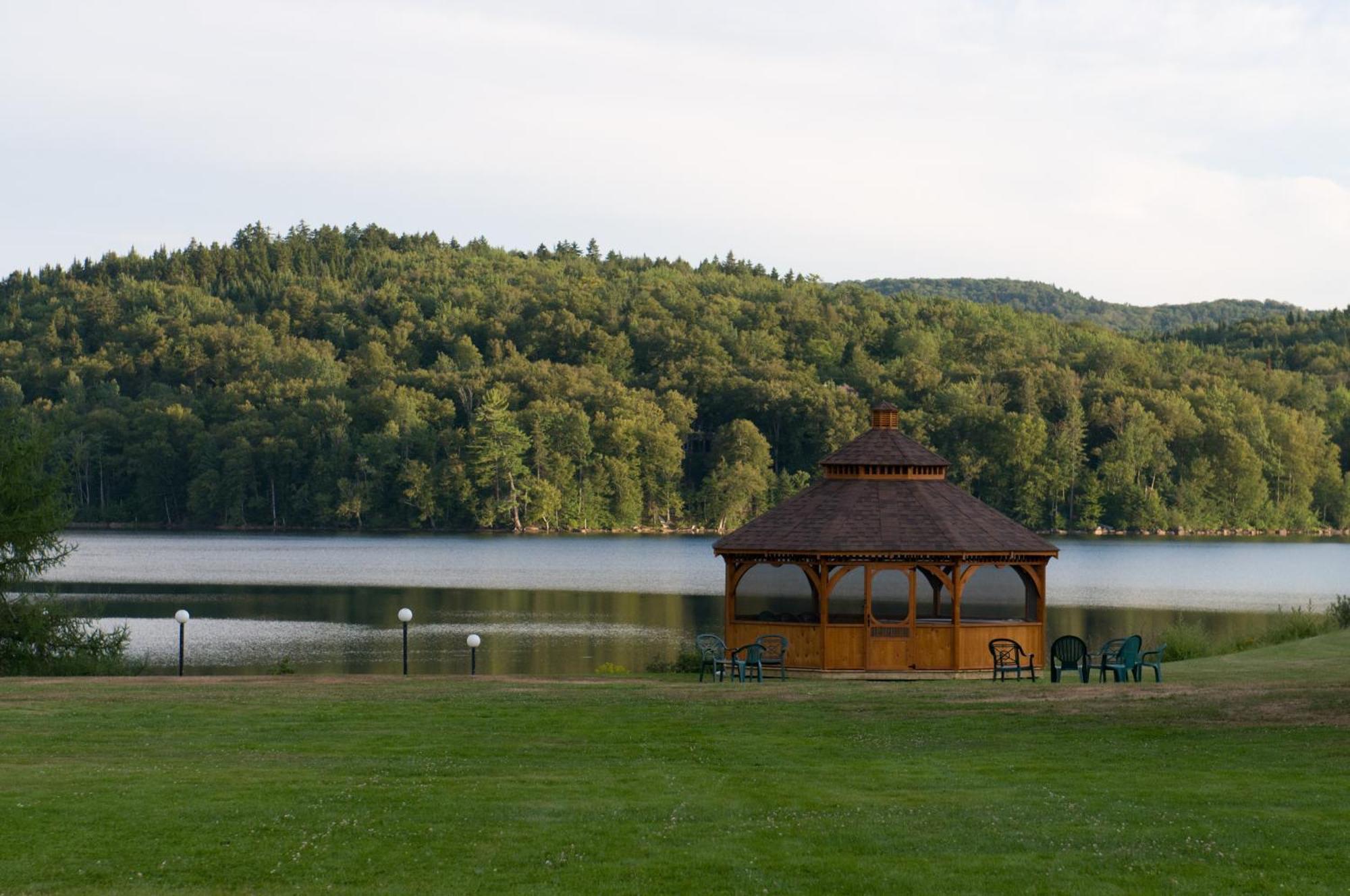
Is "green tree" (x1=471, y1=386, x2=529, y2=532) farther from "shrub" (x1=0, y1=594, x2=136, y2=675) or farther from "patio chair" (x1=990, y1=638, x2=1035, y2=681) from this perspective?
"patio chair" (x1=990, y1=638, x2=1035, y2=681)

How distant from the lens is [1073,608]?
47594mm

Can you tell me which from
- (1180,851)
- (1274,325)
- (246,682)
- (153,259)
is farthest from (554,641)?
(153,259)

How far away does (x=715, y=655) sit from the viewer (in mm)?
21844

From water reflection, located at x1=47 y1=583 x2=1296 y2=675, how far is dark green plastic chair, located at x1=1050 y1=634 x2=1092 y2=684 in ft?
33.7

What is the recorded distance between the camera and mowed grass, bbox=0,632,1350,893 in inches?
365

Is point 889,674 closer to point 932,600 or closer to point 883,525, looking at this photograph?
point 883,525

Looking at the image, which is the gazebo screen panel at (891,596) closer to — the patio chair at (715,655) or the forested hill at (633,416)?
the patio chair at (715,655)

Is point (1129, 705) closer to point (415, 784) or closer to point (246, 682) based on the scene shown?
point (415, 784)

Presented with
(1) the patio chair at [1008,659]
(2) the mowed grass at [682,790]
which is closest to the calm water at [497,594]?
(1) the patio chair at [1008,659]

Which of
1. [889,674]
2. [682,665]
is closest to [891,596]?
[889,674]

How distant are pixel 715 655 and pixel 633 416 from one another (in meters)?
85.5

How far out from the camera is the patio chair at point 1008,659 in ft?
69.5

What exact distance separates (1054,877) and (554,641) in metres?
27.7

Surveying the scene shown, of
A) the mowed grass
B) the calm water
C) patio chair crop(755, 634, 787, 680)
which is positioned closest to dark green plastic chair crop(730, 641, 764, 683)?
patio chair crop(755, 634, 787, 680)
